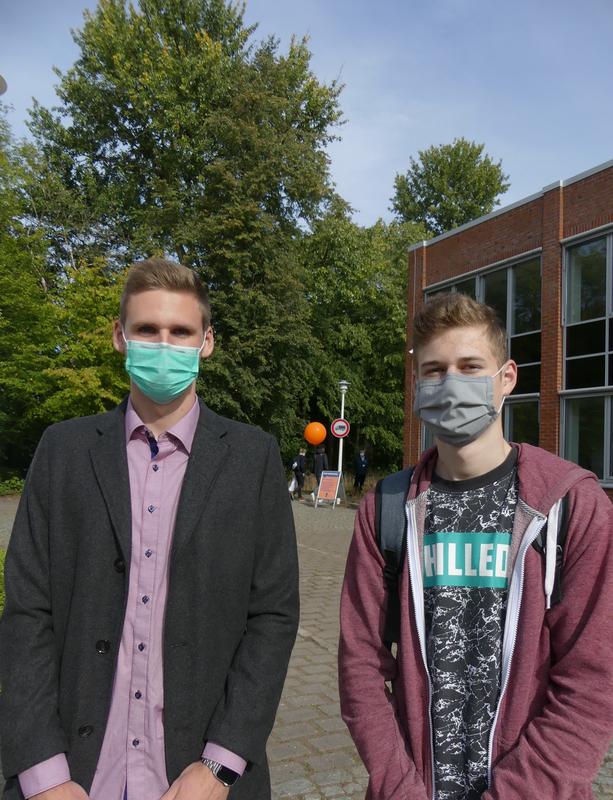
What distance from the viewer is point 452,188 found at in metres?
47.1

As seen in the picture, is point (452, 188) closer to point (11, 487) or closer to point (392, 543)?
point (11, 487)

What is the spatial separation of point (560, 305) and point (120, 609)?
57.2 feet

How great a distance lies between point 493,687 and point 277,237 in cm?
2919

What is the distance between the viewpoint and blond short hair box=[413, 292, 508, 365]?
213cm

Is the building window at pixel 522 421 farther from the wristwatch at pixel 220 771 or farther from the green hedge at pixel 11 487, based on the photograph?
the wristwatch at pixel 220 771

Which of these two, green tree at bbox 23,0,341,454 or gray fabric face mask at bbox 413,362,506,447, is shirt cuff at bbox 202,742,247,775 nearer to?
gray fabric face mask at bbox 413,362,506,447

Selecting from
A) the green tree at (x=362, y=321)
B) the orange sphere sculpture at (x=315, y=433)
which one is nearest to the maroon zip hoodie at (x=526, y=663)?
the orange sphere sculpture at (x=315, y=433)

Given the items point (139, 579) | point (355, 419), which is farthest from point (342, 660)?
point (355, 419)

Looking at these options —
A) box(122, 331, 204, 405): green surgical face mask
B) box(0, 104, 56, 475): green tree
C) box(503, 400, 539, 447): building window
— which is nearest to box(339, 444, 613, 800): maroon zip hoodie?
box(122, 331, 204, 405): green surgical face mask

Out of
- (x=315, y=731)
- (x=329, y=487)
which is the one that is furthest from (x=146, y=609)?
(x=329, y=487)

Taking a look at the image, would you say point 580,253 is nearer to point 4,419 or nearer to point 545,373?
point 545,373

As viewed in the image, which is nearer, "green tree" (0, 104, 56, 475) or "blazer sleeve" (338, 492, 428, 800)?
"blazer sleeve" (338, 492, 428, 800)

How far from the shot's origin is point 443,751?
6.39ft

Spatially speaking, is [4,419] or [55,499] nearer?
[55,499]
